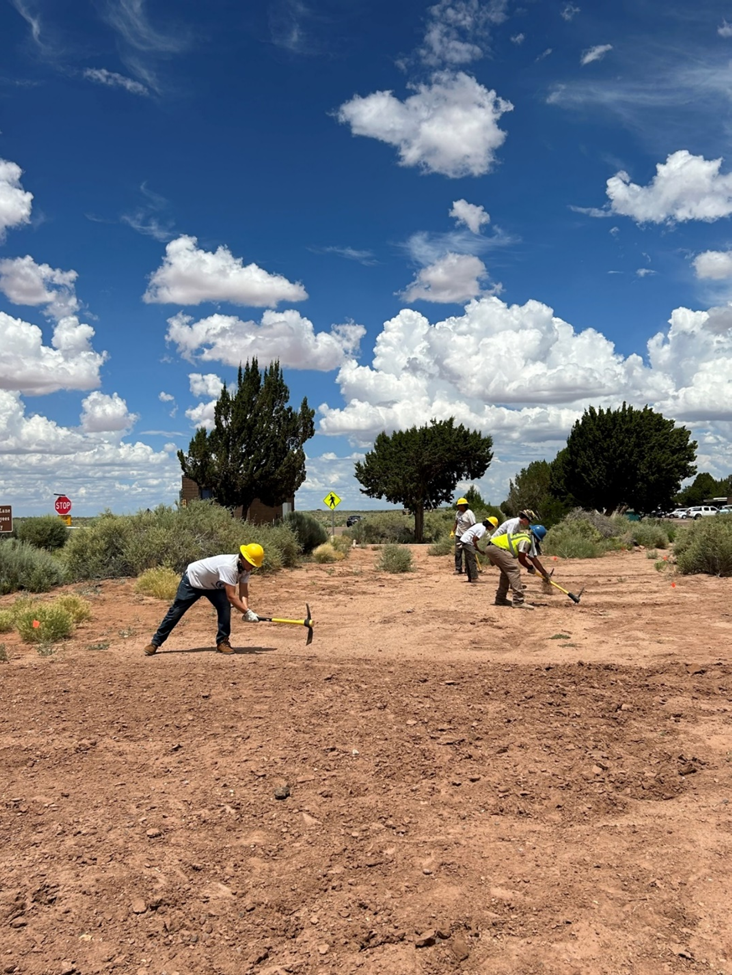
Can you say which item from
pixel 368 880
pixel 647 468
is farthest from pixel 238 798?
pixel 647 468

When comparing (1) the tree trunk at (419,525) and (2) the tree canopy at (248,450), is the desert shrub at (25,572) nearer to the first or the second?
(2) the tree canopy at (248,450)

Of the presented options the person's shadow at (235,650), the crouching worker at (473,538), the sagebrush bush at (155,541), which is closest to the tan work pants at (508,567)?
the crouching worker at (473,538)

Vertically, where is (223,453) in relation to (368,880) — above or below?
above

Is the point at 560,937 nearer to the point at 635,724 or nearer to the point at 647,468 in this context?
the point at 635,724

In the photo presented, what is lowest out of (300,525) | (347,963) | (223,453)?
(347,963)

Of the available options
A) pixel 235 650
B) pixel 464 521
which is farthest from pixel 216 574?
pixel 464 521

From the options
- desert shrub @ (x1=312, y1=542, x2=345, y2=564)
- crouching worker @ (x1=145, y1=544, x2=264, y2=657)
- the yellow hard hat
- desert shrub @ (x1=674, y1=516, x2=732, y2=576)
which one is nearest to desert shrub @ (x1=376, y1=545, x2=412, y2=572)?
desert shrub @ (x1=312, y1=542, x2=345, y2=564)

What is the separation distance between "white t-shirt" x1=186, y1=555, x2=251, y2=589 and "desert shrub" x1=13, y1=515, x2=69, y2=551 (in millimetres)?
14907

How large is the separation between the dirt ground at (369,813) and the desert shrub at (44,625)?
158 centimetres

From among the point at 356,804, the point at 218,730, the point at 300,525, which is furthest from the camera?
the point at 300,525

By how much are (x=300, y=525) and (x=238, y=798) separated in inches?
929

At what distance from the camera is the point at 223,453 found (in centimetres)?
2481

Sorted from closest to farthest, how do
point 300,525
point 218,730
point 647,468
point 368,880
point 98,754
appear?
point 368,880 < point 98,754 < point 218,730 < point 300,525 < point 647,468

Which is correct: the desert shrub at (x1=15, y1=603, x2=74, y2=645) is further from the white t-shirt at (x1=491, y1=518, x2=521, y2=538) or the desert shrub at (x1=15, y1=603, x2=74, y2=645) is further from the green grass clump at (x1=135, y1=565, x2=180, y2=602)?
the white t-shirt at (x1=491, y1=518, x2=521, y2=538)
